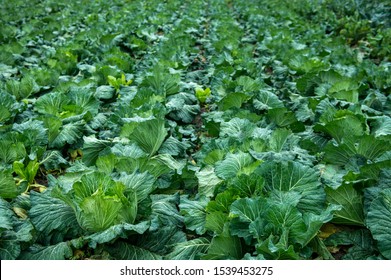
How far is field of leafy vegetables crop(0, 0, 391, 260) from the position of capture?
9.04 ft

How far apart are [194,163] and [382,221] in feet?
5.74

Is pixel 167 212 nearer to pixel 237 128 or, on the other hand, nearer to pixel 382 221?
pixel 237 128

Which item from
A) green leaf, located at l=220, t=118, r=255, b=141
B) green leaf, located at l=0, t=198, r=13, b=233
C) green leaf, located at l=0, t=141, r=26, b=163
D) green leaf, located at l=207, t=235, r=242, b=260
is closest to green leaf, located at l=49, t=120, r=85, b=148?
green leaf, located at l=0, t=141, r=26, b=163

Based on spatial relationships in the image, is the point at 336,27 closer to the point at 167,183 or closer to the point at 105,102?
the point at 105,102

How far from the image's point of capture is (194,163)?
3.93m

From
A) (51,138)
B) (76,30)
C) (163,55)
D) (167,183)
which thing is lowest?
(76,30)

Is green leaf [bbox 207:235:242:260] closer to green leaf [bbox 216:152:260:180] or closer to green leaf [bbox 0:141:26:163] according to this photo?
green leaf [bbox 216:152:260:180]

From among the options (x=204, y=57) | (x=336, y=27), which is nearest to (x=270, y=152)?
(x=204, y=57)

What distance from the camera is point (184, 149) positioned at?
4191 mm

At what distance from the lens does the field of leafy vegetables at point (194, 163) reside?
9.04ft

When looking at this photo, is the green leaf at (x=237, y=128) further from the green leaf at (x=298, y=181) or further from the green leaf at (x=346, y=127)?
the green leaf at (x=298, y=181)

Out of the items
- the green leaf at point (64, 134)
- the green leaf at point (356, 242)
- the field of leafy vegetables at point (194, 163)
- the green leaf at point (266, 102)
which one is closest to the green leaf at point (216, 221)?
Result: the field of leafy vegetables at point (194, 163)

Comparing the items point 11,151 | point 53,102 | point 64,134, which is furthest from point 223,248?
point 53,102

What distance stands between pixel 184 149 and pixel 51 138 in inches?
51.8
